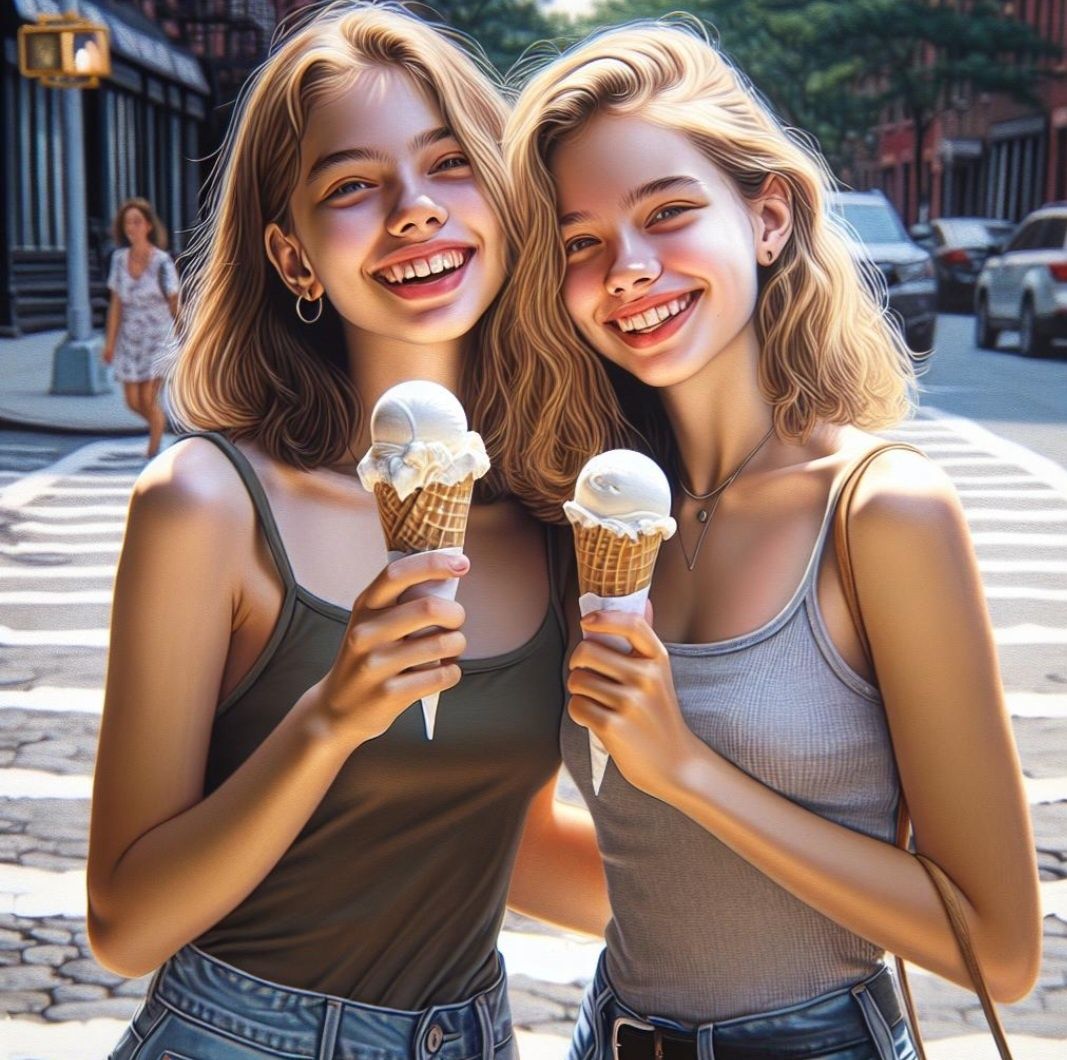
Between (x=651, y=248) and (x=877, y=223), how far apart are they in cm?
1839

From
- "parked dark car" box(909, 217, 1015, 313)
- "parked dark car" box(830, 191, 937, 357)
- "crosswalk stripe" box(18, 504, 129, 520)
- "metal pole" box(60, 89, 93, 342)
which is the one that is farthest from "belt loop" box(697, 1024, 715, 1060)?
"parked dark car" box(909, 217, 1015, 313)

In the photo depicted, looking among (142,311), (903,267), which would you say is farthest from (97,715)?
(903,267)

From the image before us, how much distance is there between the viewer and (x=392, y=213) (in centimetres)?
255

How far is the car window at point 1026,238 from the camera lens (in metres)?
24.5

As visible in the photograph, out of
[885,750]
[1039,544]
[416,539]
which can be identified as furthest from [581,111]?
[1039,544]

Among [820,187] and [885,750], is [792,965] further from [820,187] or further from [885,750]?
[820,187]

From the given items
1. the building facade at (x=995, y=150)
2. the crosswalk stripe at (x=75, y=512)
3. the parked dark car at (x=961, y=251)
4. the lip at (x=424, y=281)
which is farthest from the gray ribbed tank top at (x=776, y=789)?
the building facade at (x=995, y=150)

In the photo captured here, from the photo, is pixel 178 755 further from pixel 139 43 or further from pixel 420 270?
pixel 139 43

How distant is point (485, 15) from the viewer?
5225 cm

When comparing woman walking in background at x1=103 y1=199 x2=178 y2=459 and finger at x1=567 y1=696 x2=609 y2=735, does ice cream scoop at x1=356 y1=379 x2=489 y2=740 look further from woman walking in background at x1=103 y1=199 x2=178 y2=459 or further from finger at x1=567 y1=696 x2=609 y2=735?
woman walking in background at x1=103 y1=199 x2=178 y2=459

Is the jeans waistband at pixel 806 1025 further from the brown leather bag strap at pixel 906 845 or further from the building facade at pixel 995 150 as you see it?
the building facade at pixel 995 150

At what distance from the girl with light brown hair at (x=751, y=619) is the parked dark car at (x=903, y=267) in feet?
54.4

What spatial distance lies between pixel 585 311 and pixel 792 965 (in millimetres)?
1077

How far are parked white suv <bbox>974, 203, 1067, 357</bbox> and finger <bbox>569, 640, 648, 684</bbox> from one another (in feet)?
72.0
